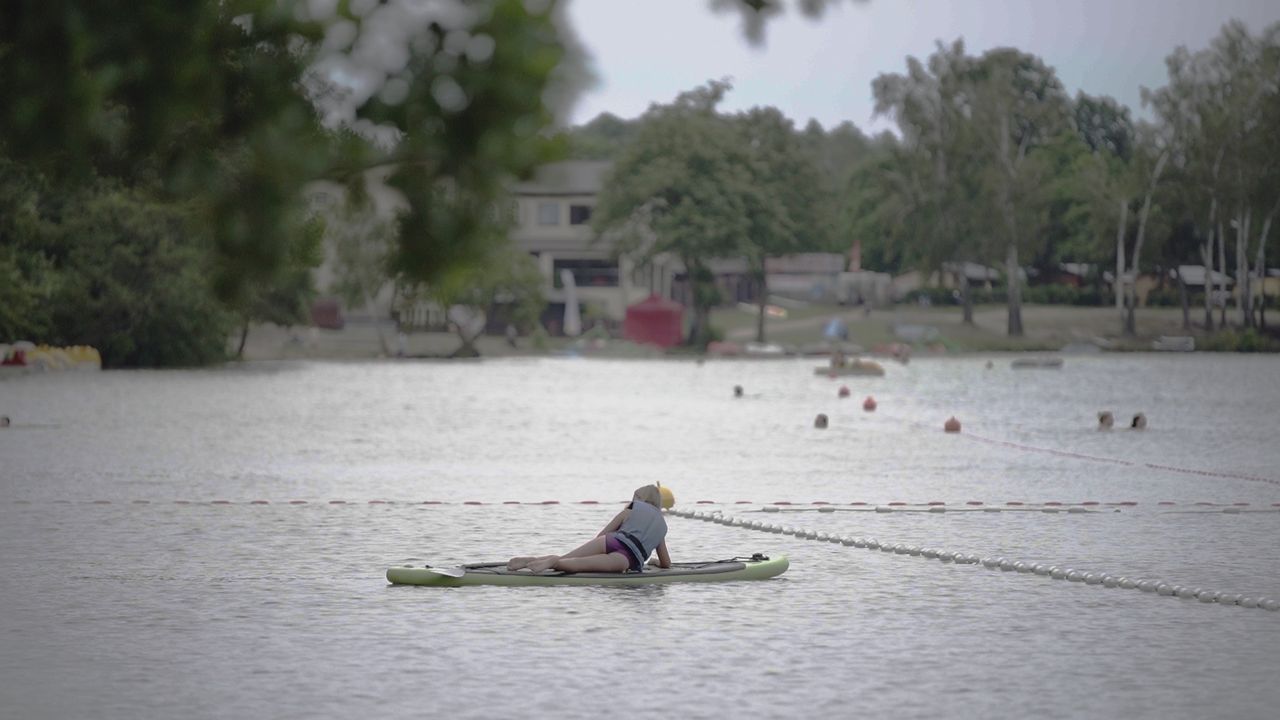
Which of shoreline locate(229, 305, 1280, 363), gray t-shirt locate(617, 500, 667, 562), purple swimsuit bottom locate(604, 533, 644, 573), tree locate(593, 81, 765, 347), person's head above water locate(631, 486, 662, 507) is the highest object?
tree locate(593, 81, 765, 347)

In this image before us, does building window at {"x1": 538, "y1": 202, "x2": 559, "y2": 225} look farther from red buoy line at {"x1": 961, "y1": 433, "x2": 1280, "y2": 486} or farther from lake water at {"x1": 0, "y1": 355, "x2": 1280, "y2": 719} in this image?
red buoy line at {"x1": 961, "y1": 433, "x2": 1280, "y2": 486}

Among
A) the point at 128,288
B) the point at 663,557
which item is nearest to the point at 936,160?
the point at 128,288

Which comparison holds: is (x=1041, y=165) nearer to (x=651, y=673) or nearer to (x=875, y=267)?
(x=875, y=267)

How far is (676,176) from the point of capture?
325 ft

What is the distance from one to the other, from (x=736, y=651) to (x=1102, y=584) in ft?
14.3

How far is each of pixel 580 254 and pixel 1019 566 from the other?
97.5 m

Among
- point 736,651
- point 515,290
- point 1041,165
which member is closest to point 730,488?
point 736,651

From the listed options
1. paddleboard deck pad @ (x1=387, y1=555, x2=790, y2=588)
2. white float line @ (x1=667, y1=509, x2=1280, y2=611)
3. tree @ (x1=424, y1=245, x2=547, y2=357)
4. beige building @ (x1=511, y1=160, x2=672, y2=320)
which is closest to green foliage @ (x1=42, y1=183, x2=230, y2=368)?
tree @ (x1=424, y1=245, x2=547, y2=357)

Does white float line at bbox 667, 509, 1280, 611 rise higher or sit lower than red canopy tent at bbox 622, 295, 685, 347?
lower

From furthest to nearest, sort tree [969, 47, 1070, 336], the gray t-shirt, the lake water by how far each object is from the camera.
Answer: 1. tree [969, 47, 1070, 336]
2. the gray t-shirt
3. the lake water

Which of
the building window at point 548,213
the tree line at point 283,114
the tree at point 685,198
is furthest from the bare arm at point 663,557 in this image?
the building window at point 548,213

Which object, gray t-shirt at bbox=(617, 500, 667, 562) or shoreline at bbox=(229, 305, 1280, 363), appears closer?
gray t-shirt at bbox=(617, 500, 667, 562)

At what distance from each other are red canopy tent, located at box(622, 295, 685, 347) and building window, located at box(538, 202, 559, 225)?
12.1 metres

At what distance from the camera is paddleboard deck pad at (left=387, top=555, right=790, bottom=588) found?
15.1m
